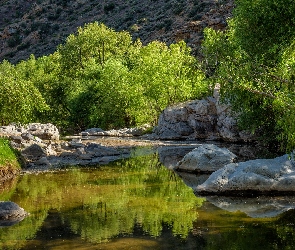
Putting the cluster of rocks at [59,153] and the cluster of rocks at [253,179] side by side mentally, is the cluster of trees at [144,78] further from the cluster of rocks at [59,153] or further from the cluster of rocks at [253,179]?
the cluster of rocks at [59,153]

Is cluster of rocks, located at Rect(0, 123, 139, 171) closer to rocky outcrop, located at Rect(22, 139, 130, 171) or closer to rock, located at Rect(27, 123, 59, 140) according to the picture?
rocky outcrop, located at Rect(22, 139, 130, 171)

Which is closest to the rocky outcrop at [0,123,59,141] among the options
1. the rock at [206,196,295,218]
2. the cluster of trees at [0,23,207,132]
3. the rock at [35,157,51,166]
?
the cluster of trees at [0,23,207,132]

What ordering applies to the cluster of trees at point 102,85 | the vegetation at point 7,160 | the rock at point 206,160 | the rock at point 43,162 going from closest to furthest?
the vegetation at point 7,160 → the rock at point 206,160 → the rock at point 43,162 → the cluster of trees at point 102,85

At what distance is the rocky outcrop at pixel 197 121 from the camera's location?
4659 centimetres

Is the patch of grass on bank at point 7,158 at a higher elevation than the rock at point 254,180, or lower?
higher

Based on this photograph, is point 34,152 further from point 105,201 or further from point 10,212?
point 10,212

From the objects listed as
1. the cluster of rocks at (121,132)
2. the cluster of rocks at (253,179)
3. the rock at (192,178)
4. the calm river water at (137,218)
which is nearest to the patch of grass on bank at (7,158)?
the calm river water at (137,218)

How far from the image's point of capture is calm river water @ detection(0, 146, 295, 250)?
13539 millimetres

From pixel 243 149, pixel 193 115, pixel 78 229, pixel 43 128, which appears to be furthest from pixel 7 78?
pixel 78 229

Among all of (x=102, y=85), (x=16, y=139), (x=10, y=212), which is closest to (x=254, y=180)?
(x=10, y=212)

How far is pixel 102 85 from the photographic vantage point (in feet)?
200

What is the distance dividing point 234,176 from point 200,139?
2757 centimetres

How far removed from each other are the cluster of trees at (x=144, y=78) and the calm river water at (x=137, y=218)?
3.74m

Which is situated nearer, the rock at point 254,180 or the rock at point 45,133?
the rock at point 254,180
